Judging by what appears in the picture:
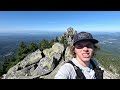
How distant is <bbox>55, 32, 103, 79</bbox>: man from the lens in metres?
1.96

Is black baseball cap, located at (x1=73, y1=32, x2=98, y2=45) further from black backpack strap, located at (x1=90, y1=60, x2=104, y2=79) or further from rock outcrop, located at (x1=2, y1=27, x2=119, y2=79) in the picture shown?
rock outcrop, located at (x1=2, y1=27, x2=119, y2=79)

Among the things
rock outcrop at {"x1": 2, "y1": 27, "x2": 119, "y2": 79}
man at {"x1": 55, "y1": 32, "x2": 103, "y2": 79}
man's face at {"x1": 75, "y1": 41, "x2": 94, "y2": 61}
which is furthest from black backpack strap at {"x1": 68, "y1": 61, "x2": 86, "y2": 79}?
rock outcrop at {"x1": 2, "y1": 27, "x2": 119, "y2": 79}

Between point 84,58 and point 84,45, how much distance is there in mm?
110

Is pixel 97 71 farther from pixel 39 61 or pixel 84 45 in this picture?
pixel 39 61

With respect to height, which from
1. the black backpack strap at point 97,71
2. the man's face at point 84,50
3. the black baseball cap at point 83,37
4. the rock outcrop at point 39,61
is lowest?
the rock outcrop at point 39,61

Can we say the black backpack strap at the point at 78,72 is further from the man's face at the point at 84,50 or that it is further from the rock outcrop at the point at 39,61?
the rock outcrop at the point at 39,61

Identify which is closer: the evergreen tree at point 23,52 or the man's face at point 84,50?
the man's face at point 84,50

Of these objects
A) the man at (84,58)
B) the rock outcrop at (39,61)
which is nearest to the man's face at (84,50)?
the man at (84,58)

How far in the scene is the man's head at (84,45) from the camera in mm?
2039

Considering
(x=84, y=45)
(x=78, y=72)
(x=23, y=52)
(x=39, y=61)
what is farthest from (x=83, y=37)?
(x=23, y=52)

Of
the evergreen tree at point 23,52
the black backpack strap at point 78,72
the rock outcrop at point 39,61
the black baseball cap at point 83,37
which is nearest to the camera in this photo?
the black backpack strap at point 78,72

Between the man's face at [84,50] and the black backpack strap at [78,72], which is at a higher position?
the man's face at [84,50]

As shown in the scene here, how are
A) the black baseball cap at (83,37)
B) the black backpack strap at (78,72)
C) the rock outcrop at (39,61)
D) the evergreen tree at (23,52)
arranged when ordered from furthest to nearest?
the evergreen tree at (23,52) → the rock outcrop at (39,61) → the black baseball cap at (83,37) → the black backpack strap at (78,72)
